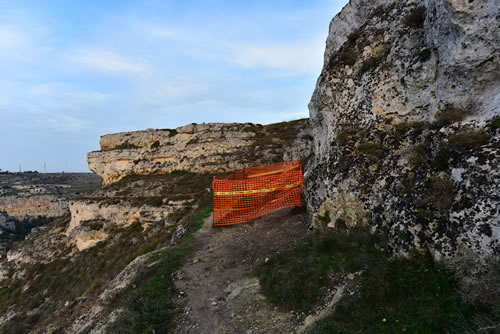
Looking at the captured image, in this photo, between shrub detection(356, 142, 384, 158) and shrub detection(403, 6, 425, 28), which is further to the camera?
shrub detection(356, 142, 384, 158)

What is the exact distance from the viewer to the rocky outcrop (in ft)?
280

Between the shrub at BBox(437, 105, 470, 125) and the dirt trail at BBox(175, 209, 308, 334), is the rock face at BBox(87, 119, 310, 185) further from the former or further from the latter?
the shrub at BBox(437, 105, 470, 125)

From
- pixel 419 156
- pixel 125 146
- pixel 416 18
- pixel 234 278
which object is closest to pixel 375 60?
pixel 416 18

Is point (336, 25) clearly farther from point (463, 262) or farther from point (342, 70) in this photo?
point (463, 262)

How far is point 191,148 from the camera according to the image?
120 ft

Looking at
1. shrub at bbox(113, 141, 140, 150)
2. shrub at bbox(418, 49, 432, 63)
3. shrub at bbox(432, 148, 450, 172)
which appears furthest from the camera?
shrub at bbox(113, 141, 140, 150)

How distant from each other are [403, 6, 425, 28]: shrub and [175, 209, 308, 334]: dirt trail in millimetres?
6528

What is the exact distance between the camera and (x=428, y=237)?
13.8 ft

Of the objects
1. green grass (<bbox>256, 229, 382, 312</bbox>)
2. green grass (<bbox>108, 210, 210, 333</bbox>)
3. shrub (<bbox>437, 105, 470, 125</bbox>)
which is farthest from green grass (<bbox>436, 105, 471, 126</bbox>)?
green grass (<bbox>108, 210, 210, 333</bbox>)

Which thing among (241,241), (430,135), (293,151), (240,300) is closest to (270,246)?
(241,241)

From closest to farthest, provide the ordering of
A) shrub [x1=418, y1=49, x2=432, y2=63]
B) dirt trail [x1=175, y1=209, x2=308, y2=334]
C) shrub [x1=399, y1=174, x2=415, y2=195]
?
shrub [x1=399, y1=174, x2=415, y2=195] < dirt trail [x1=175, y1=209, x2=308, y2=334] < shrub [x1=418, y1=49, x2=432, y2=63]

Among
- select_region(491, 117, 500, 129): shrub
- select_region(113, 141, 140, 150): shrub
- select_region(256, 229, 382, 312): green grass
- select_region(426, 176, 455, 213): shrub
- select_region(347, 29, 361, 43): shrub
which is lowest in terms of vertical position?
select_region(256, 229, 382, 312): green grass

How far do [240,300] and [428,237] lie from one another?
409 centimetres

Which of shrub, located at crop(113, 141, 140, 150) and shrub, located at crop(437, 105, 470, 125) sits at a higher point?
shrub, located at crop(113, 141, 140, 150)
